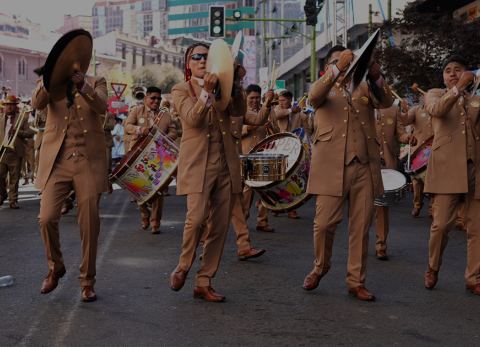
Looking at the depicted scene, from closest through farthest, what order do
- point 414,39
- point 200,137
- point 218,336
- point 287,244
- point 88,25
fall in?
point 218,336 → point 200,137 → point 287,244 → point 414,39 → point 88,25

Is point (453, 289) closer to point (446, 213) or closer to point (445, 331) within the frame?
point (446, 213)

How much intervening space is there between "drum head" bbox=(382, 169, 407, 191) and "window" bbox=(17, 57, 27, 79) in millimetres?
76445

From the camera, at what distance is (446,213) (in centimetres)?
679

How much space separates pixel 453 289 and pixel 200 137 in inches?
98.9

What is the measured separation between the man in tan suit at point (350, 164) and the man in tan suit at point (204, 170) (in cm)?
67

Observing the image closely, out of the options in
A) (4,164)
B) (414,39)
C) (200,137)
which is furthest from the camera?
(414,39)

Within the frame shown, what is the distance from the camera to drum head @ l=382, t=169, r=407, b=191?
8.40 metres

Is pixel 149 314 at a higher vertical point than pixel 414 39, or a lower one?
lower

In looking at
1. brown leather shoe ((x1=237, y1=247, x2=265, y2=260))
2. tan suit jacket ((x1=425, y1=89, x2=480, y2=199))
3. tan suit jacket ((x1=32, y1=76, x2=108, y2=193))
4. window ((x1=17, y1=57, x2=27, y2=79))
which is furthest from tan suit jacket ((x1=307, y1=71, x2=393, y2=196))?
window ((x1=17, y1=57, x2=27, y2=79))

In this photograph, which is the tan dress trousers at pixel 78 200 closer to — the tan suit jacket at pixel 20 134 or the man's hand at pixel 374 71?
the man's hand at pixel 374 71

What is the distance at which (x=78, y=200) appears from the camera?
6391mm

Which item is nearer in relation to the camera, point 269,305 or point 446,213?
point 269,305

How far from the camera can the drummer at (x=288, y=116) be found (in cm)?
1283

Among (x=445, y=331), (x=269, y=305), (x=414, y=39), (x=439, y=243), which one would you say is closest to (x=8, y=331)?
(x=269, y=305)
